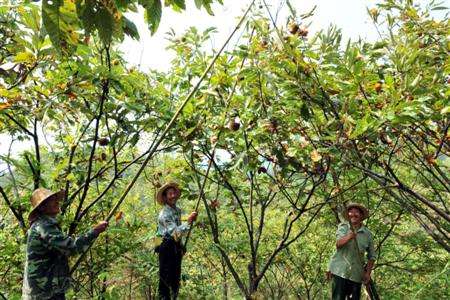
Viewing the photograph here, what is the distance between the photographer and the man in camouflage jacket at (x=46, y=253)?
143 inches

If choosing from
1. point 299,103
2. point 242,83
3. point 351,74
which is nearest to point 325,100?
point 299,103

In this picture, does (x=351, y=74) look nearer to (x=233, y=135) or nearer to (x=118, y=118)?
(x=233, y=135)

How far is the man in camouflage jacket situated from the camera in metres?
3.63

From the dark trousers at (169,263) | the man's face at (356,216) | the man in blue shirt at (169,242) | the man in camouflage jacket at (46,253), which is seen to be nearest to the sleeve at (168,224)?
the man in blue shirt at (169,242)

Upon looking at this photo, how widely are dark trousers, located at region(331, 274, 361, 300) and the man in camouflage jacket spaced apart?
3.69 metres

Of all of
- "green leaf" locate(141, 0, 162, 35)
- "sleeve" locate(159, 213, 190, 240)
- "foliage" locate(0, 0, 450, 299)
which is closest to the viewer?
"green leaf" locate(141, 0, 162, 35)

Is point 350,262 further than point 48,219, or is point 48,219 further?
point 350,262

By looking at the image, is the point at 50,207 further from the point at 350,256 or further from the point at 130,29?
the point at 350,256

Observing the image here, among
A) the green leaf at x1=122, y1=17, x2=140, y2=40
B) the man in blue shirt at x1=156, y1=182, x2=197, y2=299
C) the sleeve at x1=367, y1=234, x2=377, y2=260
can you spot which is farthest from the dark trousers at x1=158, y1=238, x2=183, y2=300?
the green leaf at x1=122, y1=17, x2=140, y2=40

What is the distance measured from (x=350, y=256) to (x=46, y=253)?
399 centimetres

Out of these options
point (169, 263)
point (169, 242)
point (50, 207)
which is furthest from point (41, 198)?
point (169, 263)

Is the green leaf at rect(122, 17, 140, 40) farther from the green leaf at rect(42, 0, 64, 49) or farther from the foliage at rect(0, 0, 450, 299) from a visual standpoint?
the green leaf at rect(42, 0, 64, 49)

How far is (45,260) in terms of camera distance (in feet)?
12.3

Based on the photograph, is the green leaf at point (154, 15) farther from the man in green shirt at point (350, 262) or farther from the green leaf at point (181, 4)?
the man in green shirt at point (350, 262)
